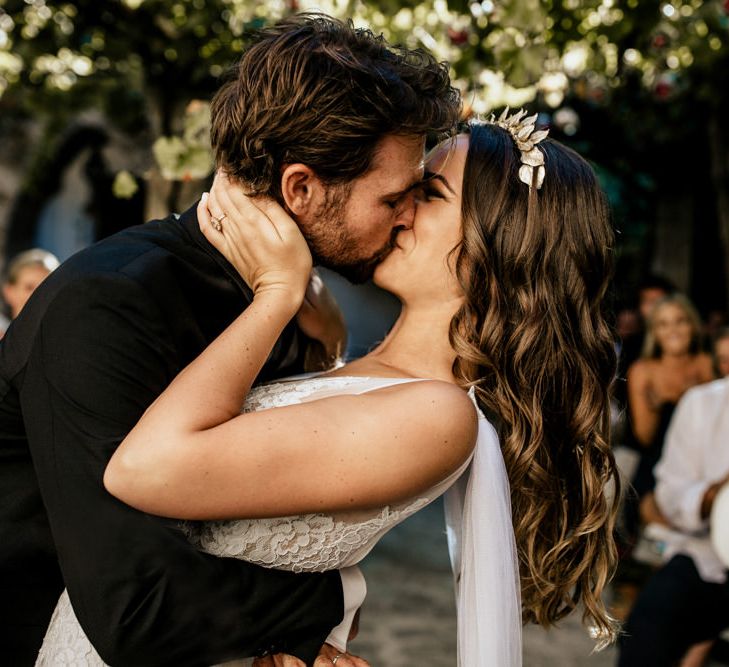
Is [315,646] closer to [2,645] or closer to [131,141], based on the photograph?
[2,645]

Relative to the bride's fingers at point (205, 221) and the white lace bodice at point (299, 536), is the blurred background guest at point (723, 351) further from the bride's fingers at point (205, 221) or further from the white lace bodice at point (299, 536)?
the bride's fingers at point (205, 221)

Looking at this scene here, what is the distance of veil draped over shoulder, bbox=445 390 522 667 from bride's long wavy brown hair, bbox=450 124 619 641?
0.15 m

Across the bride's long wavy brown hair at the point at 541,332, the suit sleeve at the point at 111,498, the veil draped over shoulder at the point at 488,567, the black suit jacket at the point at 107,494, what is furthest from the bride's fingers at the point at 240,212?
the veil draped over shoulder at the point at 488,567

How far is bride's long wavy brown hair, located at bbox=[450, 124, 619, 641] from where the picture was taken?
2141 mm

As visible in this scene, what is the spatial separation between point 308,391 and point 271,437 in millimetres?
334

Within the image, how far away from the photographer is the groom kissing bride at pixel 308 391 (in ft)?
5.24

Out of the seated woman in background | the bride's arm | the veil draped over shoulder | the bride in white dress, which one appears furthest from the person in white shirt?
the bride's arm

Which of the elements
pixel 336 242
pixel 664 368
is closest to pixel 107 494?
pixel 336 242

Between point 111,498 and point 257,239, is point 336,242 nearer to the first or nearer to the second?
point 257,239

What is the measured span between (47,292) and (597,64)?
2.93m

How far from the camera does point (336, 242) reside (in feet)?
6.48

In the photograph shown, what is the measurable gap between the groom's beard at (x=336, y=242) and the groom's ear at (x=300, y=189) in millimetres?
25

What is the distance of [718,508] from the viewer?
12.7 feet

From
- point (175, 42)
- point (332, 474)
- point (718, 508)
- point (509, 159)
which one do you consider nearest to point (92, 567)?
point (332, 474)
